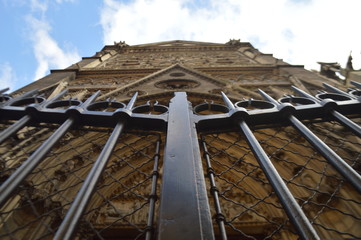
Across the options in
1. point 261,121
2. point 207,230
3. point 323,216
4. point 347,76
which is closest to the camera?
point 207,230

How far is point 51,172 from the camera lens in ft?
13.4

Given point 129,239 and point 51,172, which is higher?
point 51,172

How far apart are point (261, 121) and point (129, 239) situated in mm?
3259

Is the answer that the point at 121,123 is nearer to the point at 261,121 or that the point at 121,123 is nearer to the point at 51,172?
the point at 261,121

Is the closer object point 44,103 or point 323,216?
point 44,103

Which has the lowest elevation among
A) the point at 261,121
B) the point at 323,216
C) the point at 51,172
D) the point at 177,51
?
the point at 323,216

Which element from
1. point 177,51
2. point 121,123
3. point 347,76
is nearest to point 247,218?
point 121,123

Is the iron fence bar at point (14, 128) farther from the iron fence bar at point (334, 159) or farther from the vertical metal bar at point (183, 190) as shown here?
the iron fence bar at point (334, 159)

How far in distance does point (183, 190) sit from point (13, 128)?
1.63m

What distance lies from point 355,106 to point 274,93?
4.45 m

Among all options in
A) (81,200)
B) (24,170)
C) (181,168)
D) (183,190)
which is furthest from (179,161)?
(24,170)

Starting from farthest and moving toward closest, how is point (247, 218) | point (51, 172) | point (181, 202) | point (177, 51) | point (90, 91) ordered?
point (177, 51) < point (90, 91) < point (247, 218) < point (51, 172) < point (181, 202)

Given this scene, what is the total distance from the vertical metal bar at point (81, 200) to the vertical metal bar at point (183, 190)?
47 centimetres

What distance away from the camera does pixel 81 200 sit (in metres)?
1.49
